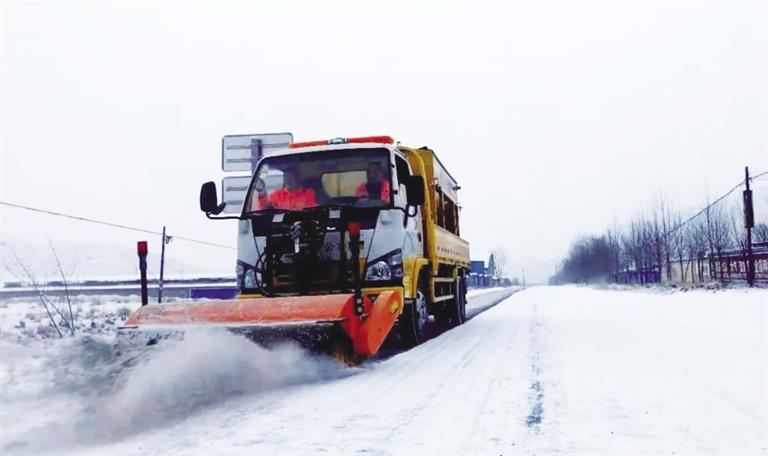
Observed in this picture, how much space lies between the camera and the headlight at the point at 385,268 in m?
7.23

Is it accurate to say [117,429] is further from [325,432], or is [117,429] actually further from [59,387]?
[325,432]

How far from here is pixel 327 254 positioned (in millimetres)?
7145

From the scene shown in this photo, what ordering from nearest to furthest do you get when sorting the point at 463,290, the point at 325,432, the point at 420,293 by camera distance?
the point at 325,432
the point at 420,293
the point at 463,290

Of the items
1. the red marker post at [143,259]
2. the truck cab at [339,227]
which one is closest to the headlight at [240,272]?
the truck cab at [339,227]

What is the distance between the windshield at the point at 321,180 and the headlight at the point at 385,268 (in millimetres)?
756

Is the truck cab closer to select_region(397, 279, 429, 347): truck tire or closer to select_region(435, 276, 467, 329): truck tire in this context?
select_region(397, 279, 429, 347): truck tire

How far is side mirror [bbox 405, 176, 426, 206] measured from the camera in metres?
7.85

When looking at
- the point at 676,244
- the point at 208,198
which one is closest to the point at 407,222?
the point at 208,198

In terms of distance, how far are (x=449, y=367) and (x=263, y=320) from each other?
2236 millimetres

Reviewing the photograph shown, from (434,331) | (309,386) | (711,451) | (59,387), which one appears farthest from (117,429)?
(434,331)

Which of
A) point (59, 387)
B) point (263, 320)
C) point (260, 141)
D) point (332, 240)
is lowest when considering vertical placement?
point (59, 387)

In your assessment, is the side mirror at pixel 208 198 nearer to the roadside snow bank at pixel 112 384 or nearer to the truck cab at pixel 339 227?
the truck cab at pixel 339 227

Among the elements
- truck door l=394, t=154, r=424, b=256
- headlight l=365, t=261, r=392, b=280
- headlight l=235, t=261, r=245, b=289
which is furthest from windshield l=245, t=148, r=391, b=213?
headlight l=365, t=261, r=392, b=280

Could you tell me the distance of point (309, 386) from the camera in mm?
5891
